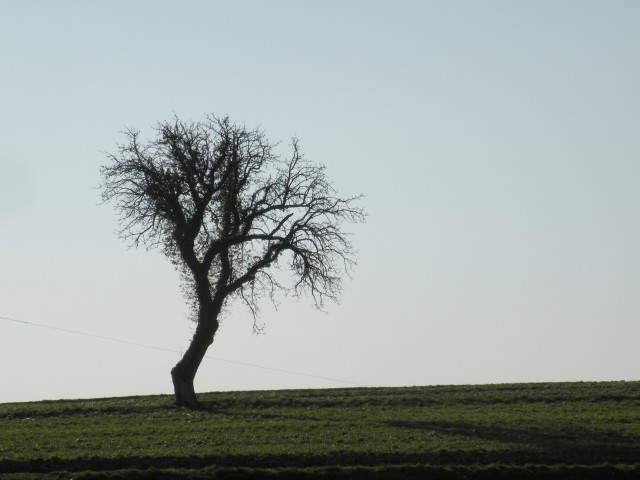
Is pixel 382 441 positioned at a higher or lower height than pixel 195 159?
lower

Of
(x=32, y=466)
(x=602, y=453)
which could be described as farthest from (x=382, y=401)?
(x=32, y=466)

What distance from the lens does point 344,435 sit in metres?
40.3

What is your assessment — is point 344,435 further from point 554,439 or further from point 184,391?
point 184,391

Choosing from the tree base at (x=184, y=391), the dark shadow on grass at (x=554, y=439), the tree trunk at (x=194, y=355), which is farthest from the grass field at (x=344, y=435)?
the tree trunk at (x=194, y=355)

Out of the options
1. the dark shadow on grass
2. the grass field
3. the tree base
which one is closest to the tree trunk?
the tree base

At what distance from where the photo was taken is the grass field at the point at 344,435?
3459 centimetres

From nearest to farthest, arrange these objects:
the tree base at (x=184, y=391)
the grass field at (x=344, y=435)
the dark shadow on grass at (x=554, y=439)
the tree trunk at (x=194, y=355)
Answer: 1. the grass field at (x=344, y=435)
2. the dark shadow on grass at (x=554, y=439)
3. the tree base at (x=184, y=391)
4. the tree trunk at (x=194, y=355)

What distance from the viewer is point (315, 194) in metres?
55.7

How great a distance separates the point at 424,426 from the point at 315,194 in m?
16.3

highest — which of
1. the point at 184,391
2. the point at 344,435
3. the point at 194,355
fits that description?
the point at 194,355

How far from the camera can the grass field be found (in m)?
34.6

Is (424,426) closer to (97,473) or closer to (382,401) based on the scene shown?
(382,401)

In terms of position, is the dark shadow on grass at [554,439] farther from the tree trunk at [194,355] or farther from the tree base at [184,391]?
the tree trunk at [194,355]

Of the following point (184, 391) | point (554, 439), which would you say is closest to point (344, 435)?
point (554, 439)
